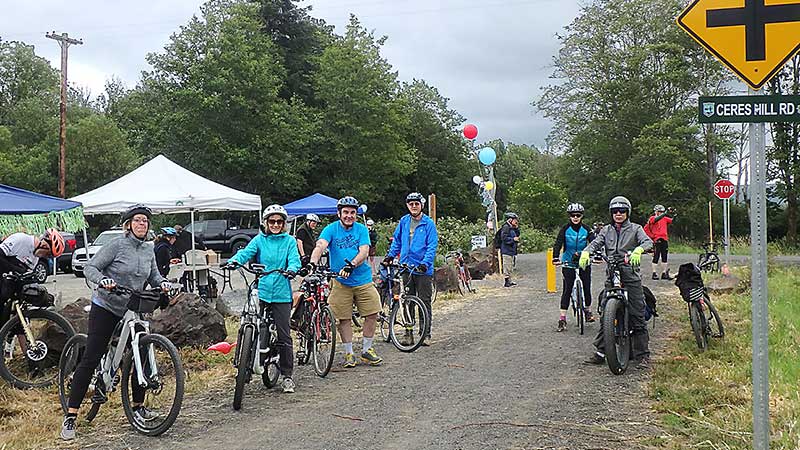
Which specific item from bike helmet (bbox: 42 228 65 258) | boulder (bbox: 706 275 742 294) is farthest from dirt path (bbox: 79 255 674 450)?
boulder (bbox: 706 275 742 294)

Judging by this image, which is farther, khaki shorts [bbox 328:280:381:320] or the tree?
the tree

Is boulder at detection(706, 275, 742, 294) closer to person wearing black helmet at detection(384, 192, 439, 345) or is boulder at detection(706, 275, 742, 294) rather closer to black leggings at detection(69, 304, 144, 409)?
person wearing black helmet at detection(384, 192, 439, 345)

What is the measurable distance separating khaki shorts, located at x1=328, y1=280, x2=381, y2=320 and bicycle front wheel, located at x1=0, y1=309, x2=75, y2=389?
274cm

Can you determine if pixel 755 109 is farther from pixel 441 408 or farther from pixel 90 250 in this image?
pixel 90 250

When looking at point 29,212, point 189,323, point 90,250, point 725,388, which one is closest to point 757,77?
point 725,388

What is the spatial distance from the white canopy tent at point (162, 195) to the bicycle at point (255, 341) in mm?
8029

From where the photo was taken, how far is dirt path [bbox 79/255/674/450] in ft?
18.5

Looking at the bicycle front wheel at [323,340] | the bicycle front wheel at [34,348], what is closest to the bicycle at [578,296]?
the bicycle front wheel at [323,340]

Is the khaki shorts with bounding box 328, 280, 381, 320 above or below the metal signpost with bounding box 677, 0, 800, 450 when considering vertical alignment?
below

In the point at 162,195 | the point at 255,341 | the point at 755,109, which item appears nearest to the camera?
the point at 755,109

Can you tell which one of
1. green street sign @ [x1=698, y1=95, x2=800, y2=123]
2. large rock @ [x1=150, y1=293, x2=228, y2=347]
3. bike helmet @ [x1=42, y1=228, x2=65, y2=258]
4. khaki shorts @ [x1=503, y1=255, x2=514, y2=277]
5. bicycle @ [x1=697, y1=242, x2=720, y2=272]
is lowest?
large rock @ [x1=150, y1=293, x2=228, y2=347]

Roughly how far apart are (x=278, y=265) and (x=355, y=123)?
39768 mm

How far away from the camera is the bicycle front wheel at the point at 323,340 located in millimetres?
7945

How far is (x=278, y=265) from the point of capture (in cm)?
721
